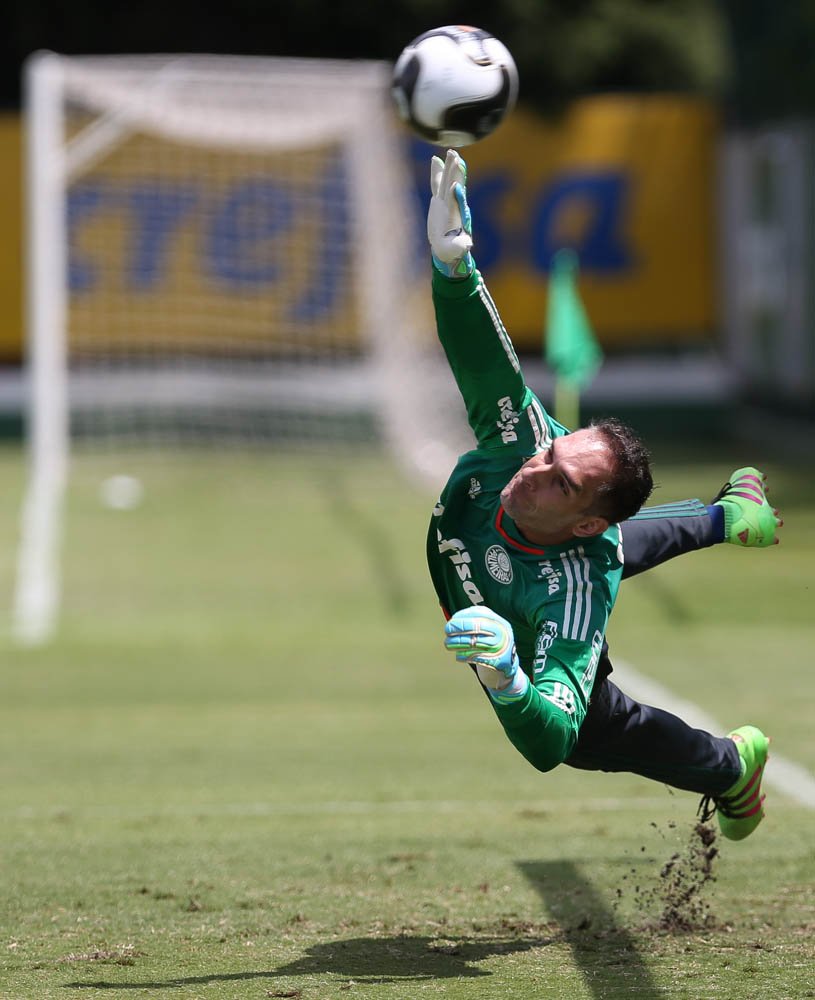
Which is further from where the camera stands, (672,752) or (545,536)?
(672,752)

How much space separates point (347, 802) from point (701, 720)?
9.24 feet

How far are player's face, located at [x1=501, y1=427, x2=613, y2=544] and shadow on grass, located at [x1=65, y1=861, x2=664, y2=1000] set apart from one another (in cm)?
145

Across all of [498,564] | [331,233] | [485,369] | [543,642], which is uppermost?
[331,233]

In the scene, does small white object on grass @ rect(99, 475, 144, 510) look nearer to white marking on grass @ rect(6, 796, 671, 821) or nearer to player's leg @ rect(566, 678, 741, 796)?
white marking on grass @ rect(6, 796, 671, 821)

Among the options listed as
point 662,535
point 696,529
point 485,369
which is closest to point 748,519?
point 696,529

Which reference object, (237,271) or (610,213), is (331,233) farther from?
(610,213)

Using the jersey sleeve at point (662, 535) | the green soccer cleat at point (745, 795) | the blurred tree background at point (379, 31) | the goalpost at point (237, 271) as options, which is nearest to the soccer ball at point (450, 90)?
the jersey sleeve at point (662, 535)

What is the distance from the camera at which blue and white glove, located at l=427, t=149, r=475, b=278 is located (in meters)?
5.23

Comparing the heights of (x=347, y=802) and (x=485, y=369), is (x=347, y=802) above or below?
below

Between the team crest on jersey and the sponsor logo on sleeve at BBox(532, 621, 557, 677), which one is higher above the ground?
the team crest on jersey

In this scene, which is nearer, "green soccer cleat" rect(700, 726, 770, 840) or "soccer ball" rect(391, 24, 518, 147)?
"soccer ball" rect(391, 24, 518, 147)

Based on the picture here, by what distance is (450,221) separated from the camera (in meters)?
5.27

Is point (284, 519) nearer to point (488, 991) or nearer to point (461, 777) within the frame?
point (461, 777)

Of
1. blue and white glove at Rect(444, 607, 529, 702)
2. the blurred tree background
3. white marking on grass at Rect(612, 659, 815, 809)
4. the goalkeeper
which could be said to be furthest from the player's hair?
the blurred tree background
